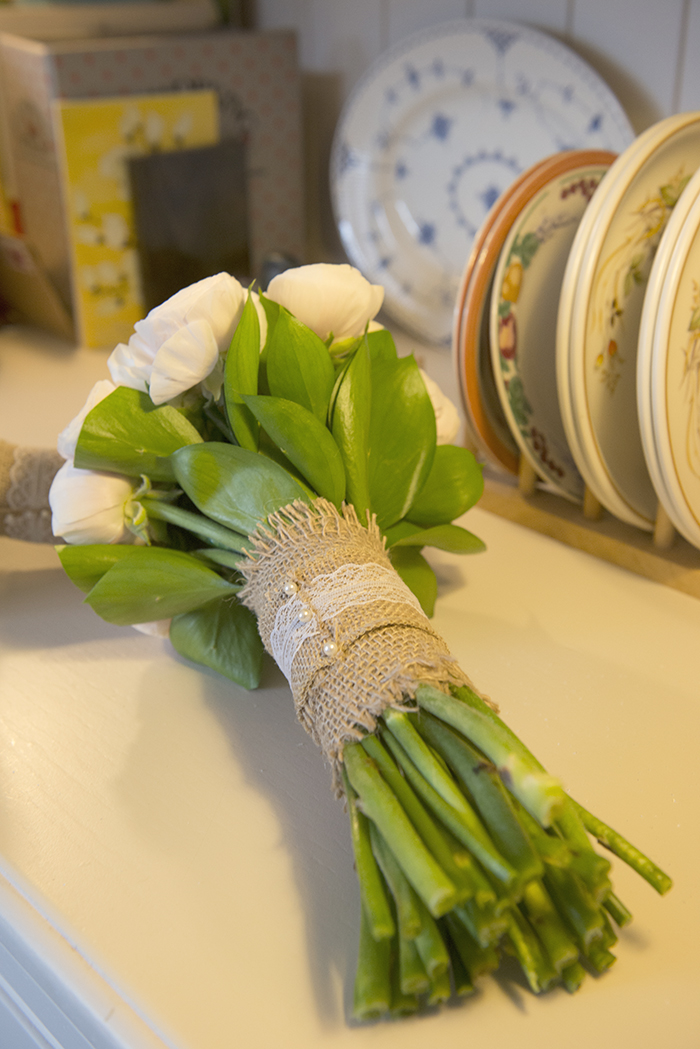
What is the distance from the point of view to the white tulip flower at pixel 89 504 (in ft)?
1.70

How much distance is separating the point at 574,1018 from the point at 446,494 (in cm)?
31

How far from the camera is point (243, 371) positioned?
498mm

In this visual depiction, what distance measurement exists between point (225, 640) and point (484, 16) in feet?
2.38

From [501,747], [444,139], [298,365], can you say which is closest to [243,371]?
[298,365]

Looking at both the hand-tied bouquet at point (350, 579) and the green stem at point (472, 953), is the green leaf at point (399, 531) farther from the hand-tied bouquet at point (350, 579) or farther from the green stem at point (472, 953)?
the green stem at point (472, 953)

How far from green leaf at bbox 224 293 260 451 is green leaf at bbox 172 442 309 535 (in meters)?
0.02

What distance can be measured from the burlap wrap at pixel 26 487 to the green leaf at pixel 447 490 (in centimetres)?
24

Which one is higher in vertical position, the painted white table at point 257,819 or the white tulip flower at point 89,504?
the white tulip flower at point 89,504

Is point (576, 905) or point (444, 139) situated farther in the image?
point (444, 139)

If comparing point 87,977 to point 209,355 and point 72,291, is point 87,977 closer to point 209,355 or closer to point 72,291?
point 209,355

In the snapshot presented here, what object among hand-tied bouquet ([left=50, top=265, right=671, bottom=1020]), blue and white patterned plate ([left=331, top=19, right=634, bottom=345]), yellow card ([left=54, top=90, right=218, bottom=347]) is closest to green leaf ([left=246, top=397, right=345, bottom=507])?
hand-tied bouquet ([left=50, top=265, right=671, bottom=1020])

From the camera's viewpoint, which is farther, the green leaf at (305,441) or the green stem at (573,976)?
the green leaf at (305,441)

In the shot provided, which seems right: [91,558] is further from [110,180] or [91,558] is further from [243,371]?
[110,180]

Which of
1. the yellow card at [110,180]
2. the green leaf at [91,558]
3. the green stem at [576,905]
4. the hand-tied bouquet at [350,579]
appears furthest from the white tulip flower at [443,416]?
the yellow card at [110,180]
